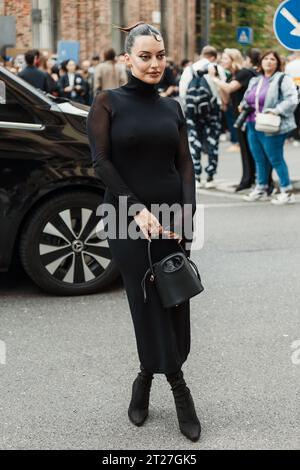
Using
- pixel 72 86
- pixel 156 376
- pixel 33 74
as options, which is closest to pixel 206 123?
pixel 33 74

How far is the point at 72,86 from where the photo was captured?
62.7 ft

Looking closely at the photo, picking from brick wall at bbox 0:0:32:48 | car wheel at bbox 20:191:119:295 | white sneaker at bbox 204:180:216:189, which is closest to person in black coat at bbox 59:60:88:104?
white sneaker at bbox 204:180:216:189

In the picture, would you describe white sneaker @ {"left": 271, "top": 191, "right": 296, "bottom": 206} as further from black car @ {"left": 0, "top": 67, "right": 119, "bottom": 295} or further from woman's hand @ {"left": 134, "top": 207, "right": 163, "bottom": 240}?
woman's hand @ {"left": 134, "top": 207, "right": 163, "bottom": 240}

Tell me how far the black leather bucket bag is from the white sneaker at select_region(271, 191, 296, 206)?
7559 mm

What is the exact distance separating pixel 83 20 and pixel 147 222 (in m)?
28.3

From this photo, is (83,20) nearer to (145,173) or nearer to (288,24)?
(288,24)

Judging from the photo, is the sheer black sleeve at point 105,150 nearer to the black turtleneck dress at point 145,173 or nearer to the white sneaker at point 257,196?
the black turtleneck dress at point 145,173

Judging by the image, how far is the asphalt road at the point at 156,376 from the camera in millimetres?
4309

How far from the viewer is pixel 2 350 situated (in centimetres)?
564

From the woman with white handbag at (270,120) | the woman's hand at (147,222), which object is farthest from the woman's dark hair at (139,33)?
the woman with white handbag at (270,120)

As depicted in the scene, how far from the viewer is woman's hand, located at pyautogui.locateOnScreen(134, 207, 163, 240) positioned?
13.4 ft

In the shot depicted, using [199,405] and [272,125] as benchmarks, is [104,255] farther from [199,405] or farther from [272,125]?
[272,125]

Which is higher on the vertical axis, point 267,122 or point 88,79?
point 267,122

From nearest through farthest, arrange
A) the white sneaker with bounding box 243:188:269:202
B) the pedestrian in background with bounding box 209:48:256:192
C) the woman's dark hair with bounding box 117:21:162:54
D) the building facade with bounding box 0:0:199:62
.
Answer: the woman's dark hair with bounding box 117:21:162:54, the white sneaker with bounding box 243:188:269:202, the pedestrian in background with bounding box 209:48:256:192, the building facade with bounding box 0:0:199:62
